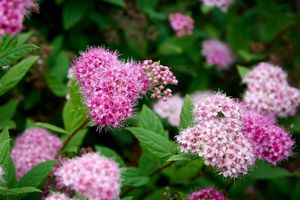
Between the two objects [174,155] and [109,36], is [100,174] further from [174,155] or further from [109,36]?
[109,36]

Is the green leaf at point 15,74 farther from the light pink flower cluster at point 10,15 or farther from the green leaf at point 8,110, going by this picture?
the light pink flower cluster at point 10,15

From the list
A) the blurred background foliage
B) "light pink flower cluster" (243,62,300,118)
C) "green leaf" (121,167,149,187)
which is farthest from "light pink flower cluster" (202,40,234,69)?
"green leaf" (121,167,149,187)

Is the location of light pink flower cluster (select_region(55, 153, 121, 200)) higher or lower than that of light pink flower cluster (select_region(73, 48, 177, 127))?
lower

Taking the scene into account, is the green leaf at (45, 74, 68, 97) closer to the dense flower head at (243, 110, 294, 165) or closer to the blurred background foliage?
the blurred background foliage

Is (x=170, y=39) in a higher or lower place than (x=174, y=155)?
higher

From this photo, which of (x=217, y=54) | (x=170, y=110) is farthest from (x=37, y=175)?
(x=217, y=54)

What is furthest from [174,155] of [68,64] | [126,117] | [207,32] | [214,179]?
[207,32]
